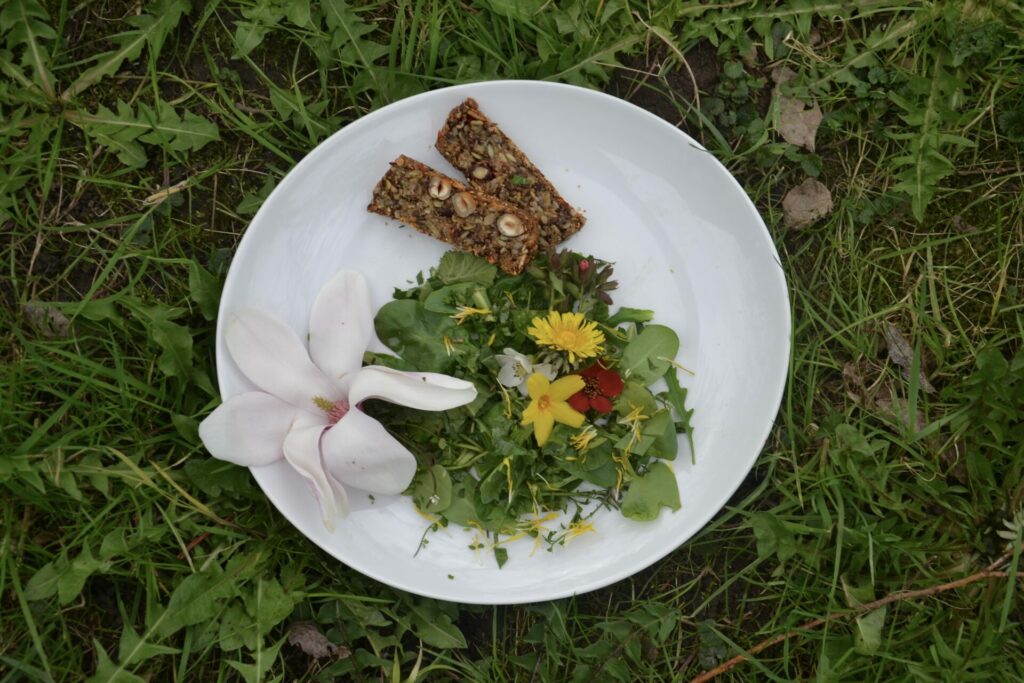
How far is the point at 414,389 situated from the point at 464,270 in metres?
0.35

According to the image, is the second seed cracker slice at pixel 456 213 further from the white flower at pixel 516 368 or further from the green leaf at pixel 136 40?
the green leaf at pixel 136 40

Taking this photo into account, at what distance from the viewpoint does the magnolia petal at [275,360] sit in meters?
1.87

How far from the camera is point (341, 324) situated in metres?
1.92

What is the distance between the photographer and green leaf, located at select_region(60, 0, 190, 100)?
2070 mm

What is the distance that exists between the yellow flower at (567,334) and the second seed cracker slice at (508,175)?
247mm

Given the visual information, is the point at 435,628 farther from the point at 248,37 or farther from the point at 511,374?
the point at 248,37

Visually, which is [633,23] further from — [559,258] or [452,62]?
[559,258]

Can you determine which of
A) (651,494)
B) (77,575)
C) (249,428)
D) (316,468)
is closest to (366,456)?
(316,468)

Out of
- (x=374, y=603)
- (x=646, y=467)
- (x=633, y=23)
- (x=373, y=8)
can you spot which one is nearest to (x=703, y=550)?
(x=646, y=467)

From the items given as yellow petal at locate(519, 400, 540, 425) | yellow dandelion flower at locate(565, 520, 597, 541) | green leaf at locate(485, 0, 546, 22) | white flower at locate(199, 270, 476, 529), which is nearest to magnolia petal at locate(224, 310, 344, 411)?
white flower at locate(199, 270, 476, 529)

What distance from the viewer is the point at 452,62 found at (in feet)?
7.00

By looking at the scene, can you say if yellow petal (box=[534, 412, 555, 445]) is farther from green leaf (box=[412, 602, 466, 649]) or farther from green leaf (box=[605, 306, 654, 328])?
green leaf (box=[412, 602, 466, 649])

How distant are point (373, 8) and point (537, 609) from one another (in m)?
1.70

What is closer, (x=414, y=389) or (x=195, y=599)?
(x=414, y=389)
